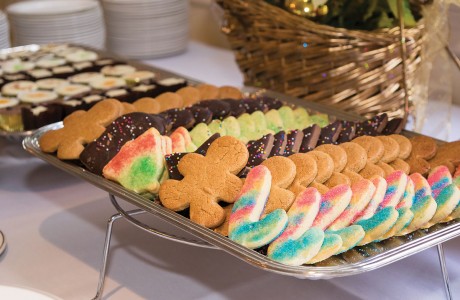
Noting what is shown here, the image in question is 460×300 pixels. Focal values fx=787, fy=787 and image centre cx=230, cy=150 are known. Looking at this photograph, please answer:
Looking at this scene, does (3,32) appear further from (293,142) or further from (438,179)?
(438,179)

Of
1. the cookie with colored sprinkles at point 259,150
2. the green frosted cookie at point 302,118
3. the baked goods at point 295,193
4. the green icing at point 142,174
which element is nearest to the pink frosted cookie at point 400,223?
the baked goods at point 295,193

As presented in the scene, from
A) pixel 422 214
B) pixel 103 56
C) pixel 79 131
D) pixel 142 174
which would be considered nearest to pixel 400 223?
pixel 422 214

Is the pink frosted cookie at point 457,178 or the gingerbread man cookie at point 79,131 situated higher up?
the pink frosted cookie at point 457,178

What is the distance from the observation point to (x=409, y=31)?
5.03 ft

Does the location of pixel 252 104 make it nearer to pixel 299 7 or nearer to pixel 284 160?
pixel 299 7

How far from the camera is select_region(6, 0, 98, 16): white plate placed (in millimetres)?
2234

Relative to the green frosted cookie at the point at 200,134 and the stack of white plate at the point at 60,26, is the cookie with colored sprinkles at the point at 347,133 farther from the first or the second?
the stack of white plate at the point at 60,26

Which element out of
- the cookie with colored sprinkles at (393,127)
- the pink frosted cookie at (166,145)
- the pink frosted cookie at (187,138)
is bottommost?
the pink frosted cookie at (187,138)

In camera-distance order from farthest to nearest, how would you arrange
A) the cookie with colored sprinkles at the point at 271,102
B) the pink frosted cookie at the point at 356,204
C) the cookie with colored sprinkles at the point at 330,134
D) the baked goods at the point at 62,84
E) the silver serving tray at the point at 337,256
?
the baked goods at the point at 62,84
the cookie with colored sprinkles at the point at 271,102
the cookie with colored sprinkles at the point at 330,134
the pink frosted cookie at the point at 356,204
the silver serving tray at the point at 337,256

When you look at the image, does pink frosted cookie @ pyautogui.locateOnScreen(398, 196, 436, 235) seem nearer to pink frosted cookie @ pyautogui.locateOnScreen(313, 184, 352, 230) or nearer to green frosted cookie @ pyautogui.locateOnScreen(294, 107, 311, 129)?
pink frosted cookie @ pyautogui.locateOnScreen(313, 184, 352, 230)

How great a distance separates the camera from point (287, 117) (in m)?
1.39

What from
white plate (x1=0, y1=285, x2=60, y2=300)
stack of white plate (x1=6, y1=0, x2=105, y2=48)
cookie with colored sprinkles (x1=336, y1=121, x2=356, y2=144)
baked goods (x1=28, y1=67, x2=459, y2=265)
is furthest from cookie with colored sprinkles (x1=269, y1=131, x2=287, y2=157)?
stack of white plate (x1=6, y1=0, x2=105, y2=48)

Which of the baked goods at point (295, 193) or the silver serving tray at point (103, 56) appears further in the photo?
the silver serving tray at point (103, 56)

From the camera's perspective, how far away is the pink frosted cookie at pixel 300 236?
89cm
